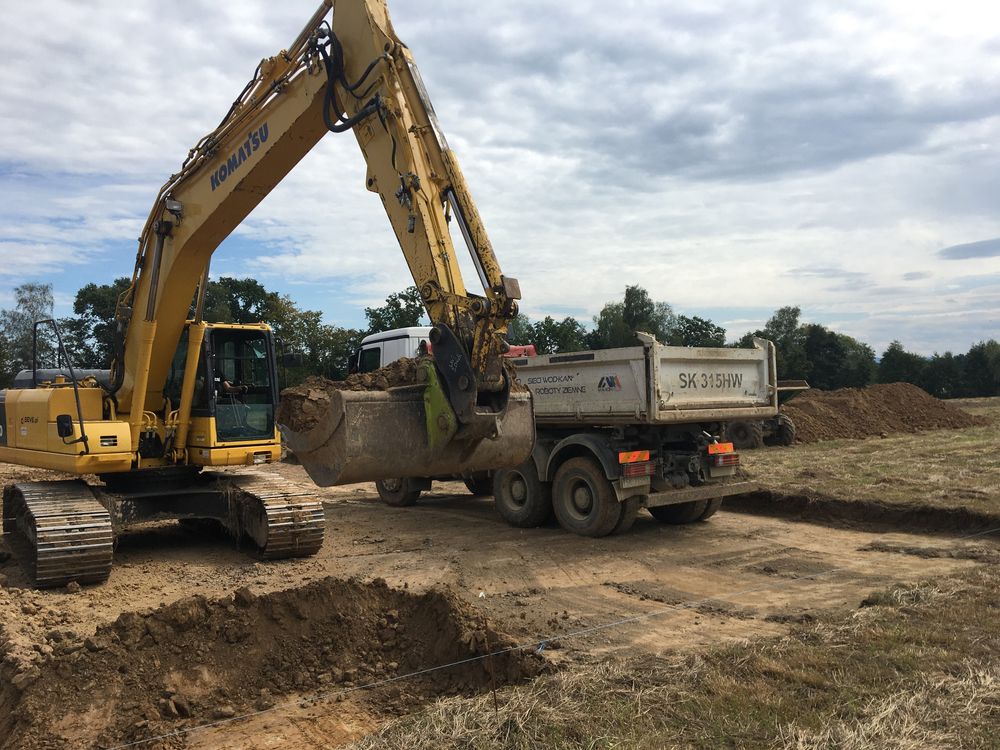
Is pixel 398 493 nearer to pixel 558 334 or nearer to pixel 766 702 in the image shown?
pixel 766 702

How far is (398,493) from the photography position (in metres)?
12.1

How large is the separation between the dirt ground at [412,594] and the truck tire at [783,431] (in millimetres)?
9801

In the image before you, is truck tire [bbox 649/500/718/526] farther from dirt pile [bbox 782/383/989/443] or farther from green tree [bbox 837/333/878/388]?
green tree [bbox 837/333/878/388]

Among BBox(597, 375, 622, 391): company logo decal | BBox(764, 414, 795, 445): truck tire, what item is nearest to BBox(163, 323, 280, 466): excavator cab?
BBox(597, 375, 622, 391): company logo decal

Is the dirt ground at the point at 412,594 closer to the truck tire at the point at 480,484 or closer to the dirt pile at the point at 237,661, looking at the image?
the dirt pile at the point at 237,661

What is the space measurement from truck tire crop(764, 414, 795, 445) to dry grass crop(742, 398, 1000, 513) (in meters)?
0.44

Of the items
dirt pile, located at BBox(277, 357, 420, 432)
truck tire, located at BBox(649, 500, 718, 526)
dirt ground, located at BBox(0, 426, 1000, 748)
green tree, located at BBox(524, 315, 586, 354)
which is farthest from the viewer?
green tree, located at BBox(524, 315, 586, 354)

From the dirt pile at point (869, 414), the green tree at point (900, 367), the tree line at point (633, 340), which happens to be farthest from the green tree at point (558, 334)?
the green tree at point (900, 367)

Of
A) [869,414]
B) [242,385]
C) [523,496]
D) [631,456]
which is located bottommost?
[523,496]

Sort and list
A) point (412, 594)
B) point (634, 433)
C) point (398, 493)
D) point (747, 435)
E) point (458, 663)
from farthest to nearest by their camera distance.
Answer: point (747, 435), point (398, 493), point (634, 433), point (412, 594), point (458, 663)

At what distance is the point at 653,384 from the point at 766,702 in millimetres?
4908

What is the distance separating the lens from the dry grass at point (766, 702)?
3.60 metres

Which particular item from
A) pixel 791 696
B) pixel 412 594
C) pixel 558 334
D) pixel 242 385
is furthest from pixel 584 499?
pixel 558 334

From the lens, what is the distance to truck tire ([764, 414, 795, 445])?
20.1 m
